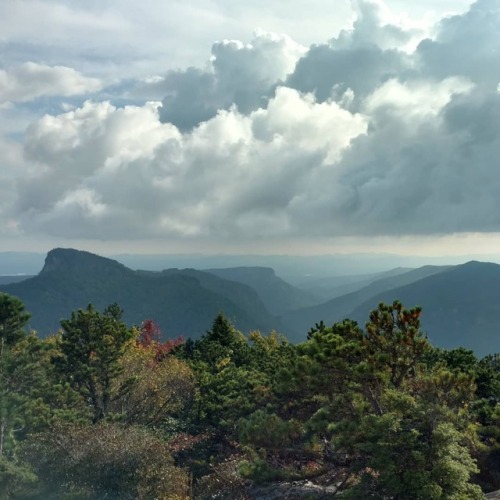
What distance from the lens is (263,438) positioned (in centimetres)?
2664

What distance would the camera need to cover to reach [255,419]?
89.9 ft

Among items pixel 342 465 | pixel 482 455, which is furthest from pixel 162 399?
pixel 482 455

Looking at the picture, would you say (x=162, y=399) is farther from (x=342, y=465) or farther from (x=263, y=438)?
(x=342, y=465)

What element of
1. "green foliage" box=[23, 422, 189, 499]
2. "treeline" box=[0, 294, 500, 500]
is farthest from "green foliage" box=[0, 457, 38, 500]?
"green foliage" box=[23, 422, 189, 499]

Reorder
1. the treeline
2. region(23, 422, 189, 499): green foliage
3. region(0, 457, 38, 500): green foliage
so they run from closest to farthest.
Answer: the treeline → region(23, 422, 189, 499): green foliage → region(0, 457, 38, 500): green foliage

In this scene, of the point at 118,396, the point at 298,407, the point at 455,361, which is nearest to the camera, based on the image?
the point at 298,407

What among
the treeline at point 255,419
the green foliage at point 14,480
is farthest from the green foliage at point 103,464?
the green foliage at point 14,480

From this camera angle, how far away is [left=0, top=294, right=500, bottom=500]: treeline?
22.2 metres

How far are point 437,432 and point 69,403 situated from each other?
91.6 feet

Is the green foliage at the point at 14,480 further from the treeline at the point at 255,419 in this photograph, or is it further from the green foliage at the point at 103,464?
the green foliage at the point at 103,464

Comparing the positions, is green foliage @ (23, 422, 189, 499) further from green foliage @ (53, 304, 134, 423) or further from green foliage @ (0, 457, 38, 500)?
green foliage @ (53, 304, 134, 423)

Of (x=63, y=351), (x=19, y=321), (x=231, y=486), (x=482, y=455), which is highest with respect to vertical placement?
(x=19, y=321)

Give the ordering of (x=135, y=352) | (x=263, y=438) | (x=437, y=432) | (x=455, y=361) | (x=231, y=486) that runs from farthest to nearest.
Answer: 1. (x=135, y=352)
2. (x=455, y=361)
3. (x=231, y=486)
4. (x=263, y=438)
5. (x=437, y=432)

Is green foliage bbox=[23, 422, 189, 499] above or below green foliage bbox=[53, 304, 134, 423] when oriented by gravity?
below
